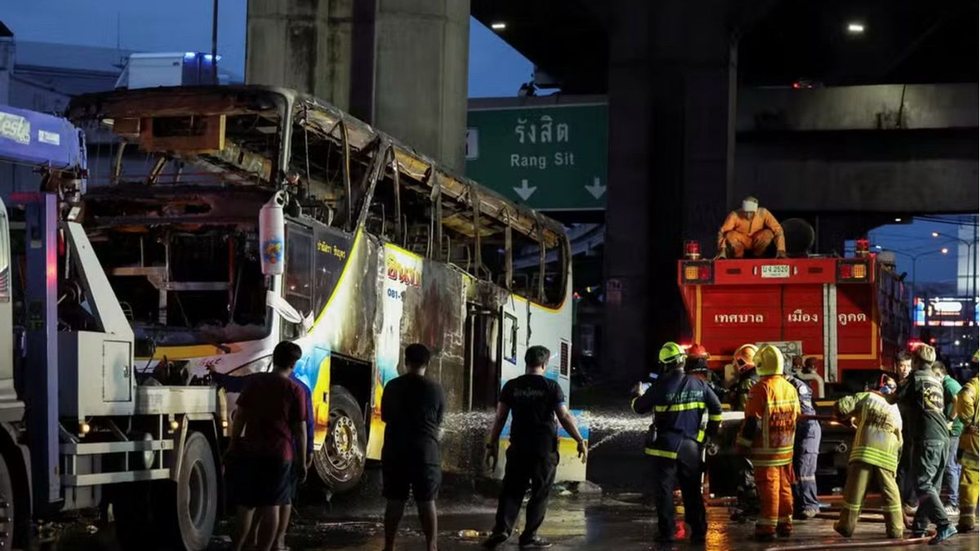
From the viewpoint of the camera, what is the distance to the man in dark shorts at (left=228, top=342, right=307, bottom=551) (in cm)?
1066

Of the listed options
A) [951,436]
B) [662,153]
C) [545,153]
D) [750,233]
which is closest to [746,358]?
[951,436]

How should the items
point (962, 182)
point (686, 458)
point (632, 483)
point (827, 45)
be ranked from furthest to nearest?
1. point (827, 45)
2. point (962, 182)
3. point (632, 483)
4. point (686, 458)

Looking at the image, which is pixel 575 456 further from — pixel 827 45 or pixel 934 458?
pixel 827 45

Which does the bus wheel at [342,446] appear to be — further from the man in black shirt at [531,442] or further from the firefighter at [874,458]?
the firefighter at [874,458]

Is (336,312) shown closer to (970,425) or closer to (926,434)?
(926,434)

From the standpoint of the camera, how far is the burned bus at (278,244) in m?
13.7

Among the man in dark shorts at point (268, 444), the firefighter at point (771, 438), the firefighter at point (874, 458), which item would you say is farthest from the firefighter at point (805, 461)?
the man in dark shorts at point (268, 444)

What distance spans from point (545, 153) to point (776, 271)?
16824 millimetres

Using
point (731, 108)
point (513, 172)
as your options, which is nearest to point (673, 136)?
point (731, 108)

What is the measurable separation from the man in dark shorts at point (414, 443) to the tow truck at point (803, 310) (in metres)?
8.37

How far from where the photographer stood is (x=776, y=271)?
63.8 ft

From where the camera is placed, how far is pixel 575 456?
63.6ft

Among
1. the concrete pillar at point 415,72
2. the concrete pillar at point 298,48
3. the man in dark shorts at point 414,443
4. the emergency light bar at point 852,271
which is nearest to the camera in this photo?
the man in dark shorts at point 414,443

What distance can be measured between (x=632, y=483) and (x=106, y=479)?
12.0m
